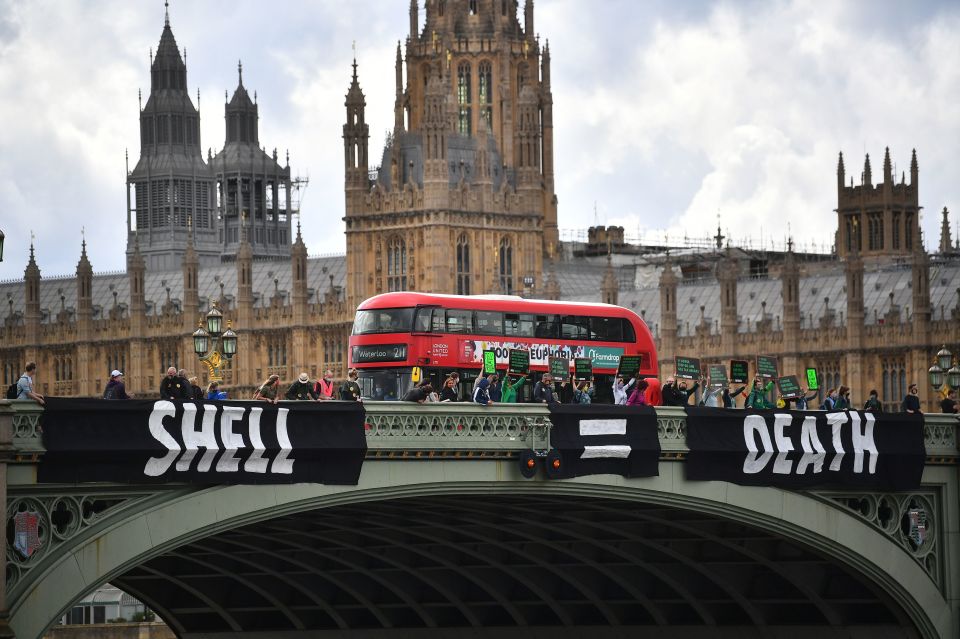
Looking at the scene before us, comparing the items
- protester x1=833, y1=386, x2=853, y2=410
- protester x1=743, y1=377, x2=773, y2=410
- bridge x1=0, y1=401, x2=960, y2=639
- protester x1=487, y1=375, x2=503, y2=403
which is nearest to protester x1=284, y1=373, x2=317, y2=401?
bridge x1=0, y1=401, x2=960, y2=639

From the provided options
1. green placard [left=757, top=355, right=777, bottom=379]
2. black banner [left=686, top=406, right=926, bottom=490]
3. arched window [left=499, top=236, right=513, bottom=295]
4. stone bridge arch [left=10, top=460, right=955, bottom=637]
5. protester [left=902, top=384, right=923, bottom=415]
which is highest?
arched window [left=499, top=236, right=513, bottom=295]

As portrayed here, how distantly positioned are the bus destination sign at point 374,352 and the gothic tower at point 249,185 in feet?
373

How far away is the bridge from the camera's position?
42312mm

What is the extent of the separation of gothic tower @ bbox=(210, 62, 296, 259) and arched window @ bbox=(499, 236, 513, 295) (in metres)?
39.9

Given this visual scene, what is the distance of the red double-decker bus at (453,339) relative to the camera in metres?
72.4

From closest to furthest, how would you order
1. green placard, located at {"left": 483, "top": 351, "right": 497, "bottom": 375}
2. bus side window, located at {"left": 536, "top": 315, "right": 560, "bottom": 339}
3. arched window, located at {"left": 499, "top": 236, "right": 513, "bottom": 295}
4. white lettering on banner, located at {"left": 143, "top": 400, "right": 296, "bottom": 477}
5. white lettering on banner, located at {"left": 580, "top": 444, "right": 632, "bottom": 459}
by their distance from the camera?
white lettering on banner, located at {"left": 143, "top": 400, "right": 296, "bottom": 477} < white lettering on banner, located at {"left": 580, "top": 444, "right": 632, "bottom": 459} < green placard, located at {"left": 483, "top": 351, "right": 497, "bottom": 375} < bus side window, located at {"left": 536, "top": 315, "right": 560, "bottom": 339} < arched window, located at {"left": 499, "top": 236, "right": 513, "bottom": 295}

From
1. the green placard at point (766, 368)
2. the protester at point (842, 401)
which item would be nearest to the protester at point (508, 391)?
the green placard at point (766, 368)

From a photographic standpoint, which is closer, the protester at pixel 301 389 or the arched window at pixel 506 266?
the protester at pixel 301 389

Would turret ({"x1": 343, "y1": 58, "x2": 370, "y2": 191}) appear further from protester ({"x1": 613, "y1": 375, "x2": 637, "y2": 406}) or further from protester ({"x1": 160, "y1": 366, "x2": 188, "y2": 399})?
protester ({"x1": 160, "y1": 366, "x2": 188, "y2": 399})

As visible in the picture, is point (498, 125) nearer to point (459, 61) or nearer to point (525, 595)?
point (459, 61)

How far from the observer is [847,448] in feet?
183

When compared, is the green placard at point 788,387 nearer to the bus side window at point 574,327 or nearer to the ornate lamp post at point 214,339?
the ornate lamp post at point 214,339

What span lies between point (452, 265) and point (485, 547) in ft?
268

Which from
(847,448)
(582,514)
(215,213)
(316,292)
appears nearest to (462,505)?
(582,514)
